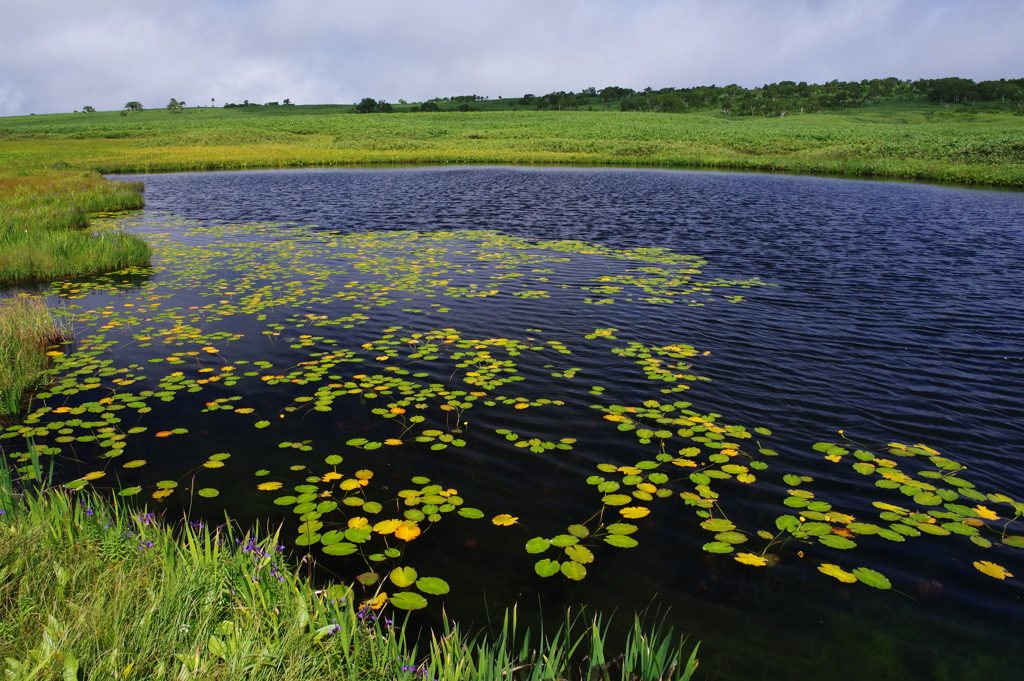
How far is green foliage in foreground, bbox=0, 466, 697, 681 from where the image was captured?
9.80ft

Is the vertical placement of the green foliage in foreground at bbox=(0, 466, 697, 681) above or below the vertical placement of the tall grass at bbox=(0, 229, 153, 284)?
below

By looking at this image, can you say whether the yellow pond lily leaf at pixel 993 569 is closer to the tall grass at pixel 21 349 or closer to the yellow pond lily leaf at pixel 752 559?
the yellow pond lily leaf at pixel 752 559

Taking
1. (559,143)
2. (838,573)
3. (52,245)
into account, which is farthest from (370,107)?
(838,573)

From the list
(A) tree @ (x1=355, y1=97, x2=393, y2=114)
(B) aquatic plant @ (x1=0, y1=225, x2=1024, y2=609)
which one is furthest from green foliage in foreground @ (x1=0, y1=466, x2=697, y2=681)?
(A) tree @ (x1=355, y1=97, x2=393, y2=114)

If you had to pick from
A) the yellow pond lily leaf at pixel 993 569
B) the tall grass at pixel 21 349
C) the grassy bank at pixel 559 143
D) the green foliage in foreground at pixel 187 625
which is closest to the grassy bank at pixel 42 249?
the tall grass at pixel 21 349

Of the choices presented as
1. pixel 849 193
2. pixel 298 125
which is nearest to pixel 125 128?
pixel 298 125

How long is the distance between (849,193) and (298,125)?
8663 centimetres

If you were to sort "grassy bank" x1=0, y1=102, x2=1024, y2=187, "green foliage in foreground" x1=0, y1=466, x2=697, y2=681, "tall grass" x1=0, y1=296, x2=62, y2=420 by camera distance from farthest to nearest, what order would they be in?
"grassy bank" x1=0, y1=102, x2=1024, y2=187 → "tall grass" x1=0, y1=296, x2=62, y2=420 → "green foliage in foreground" x1=0, y1=466, x2=697, y2=681

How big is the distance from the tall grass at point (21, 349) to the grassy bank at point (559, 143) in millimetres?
41617

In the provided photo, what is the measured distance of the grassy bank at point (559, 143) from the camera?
52.2m

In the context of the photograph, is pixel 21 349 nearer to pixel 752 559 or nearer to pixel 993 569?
pixel 752 559

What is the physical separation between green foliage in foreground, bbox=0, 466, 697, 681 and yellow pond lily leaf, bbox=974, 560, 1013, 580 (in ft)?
9.31

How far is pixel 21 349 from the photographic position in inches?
329

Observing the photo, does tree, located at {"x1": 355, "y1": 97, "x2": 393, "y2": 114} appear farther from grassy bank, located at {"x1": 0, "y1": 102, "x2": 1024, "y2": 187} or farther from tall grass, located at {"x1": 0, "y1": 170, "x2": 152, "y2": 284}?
tall grass, located at {"x1": 0, "y1": 170, "x2": 152, "y2": 284}
